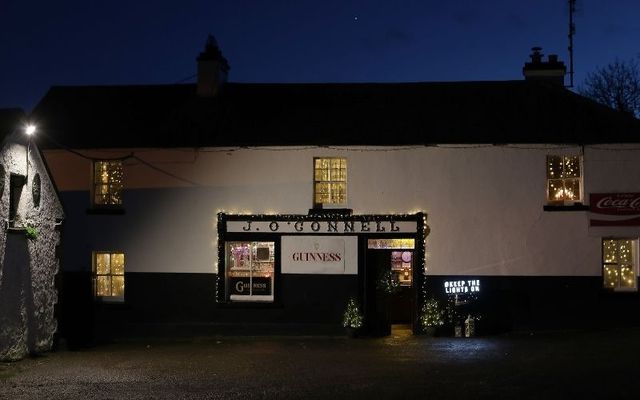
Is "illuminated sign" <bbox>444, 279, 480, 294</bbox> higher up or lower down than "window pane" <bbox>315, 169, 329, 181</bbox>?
lower down

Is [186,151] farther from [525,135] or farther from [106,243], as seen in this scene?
[525,135]

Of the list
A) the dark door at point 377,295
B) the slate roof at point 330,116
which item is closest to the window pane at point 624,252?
the slate roof at point 330,116

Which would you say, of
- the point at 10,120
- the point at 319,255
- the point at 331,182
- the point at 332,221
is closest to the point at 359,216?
the point at 332,221

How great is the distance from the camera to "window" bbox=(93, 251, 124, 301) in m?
21.5

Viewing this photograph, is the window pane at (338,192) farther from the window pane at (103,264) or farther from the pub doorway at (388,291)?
the window pane at (103,264)

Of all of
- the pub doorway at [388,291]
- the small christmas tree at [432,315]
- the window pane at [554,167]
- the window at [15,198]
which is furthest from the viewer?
the window pane at [554,167]

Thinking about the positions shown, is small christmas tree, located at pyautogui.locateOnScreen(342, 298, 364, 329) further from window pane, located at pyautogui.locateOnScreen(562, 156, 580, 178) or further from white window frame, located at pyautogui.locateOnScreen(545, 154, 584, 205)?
window pane, located at pyautogui.locateOnScreen(562, 156, 580, 178)

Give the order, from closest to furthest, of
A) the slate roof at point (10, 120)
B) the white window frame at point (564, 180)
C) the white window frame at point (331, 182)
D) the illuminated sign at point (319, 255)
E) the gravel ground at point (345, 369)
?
the gravel ground at point (345, 369) < the slate roof at point (10, 120) < the white window frame at point (564, 180) < the illuminated sign at point (319, 255) < the white window frame at point (331, 182)

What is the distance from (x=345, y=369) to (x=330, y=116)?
922 centimetres

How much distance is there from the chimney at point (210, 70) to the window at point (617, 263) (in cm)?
1131

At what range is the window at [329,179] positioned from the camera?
20781 millimetres

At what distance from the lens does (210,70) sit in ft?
74.8

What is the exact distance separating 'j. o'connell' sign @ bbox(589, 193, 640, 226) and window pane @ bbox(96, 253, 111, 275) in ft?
41.5

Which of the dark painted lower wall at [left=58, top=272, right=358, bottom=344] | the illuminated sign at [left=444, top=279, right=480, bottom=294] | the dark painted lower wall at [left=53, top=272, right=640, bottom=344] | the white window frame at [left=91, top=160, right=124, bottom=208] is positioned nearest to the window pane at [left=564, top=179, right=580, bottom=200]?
the dark painted lower wall at [left=53, top=272, right=640, bottom=344]
